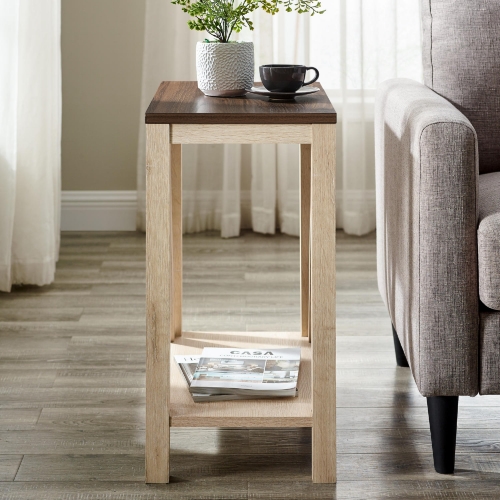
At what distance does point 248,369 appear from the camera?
1.58 meters

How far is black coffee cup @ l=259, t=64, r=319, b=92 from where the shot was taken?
1.46 metres

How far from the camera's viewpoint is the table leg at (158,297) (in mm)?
1315

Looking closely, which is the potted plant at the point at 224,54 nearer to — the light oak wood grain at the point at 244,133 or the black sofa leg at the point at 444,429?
the light oak wood grain at the point at 244,133

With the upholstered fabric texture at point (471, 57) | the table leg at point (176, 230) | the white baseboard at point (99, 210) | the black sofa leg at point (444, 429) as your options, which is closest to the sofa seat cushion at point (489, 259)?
the black sofa leg at point (444, 429)

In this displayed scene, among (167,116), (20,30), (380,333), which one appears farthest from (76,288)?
(167,116)

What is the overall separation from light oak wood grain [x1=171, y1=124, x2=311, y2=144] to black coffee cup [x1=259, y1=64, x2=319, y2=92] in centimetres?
18

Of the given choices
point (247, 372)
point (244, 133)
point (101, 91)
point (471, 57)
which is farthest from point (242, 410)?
point (101, 91)

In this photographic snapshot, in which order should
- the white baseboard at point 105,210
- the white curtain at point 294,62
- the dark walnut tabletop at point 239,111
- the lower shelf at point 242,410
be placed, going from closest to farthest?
1. the dark walnut tabletop at point 239,111
2. the lower shelf at point 242,410
3. the white curtain at point 294,62
4. the white baseboard at point 105,210

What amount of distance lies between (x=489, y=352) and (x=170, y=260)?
1.84ft

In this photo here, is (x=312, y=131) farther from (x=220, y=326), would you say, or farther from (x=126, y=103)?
(x=126, y=103)

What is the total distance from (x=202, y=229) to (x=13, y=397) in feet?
5.04

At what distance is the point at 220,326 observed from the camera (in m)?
2.22

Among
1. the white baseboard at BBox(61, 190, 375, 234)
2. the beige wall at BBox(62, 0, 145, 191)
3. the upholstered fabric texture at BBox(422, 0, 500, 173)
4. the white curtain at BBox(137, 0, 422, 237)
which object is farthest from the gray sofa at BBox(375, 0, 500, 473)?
the beige wall at BBox(62, 0, 145, 191)

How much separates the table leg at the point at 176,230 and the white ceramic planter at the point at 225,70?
0.27 meters
